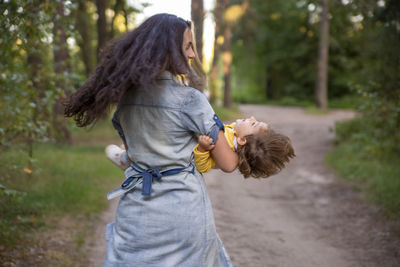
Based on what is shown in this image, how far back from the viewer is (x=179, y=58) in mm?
2059

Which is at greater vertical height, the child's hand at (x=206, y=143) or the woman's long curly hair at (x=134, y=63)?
the woman's long curly hair at (x=134, y=63)

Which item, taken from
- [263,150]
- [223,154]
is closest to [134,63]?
[223,154]

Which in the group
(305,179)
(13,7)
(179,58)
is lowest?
(305,179)

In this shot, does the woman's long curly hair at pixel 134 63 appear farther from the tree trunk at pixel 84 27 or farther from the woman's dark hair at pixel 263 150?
the tree trunk at pixel 84 27

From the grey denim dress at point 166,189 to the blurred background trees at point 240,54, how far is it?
43.9 inches

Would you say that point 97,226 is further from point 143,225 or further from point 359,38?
point 359,38

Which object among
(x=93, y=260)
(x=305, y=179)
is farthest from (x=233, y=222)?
(x=305, y=179)

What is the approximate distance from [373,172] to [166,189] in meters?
6.84

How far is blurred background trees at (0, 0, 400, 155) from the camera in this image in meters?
4.41

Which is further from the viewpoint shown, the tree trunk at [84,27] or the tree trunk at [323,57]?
the tree trunk at [323,57]

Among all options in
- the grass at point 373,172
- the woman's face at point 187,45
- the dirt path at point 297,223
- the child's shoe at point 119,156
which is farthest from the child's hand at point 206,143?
the grass at point 373,172

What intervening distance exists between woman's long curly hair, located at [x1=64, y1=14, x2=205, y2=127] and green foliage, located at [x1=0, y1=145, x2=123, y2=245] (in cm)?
178

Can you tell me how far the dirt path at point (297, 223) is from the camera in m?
4.78

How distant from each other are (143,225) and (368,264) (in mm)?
3360
